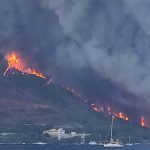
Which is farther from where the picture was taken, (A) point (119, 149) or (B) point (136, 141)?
(B) point (136, 141)

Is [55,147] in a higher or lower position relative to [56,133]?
lower

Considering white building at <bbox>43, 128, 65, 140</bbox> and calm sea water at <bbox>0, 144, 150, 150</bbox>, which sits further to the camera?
white building at <bbox>43, 128, 65, 140</bbox>

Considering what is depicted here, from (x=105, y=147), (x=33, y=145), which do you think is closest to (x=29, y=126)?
(x=33, y=145)

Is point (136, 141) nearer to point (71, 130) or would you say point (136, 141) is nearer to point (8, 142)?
point (71, 130)

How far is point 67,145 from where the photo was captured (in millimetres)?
188625

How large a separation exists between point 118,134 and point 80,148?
21135mm

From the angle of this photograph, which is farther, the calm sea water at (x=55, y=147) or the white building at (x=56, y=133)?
the white building at (x=56, y=133)

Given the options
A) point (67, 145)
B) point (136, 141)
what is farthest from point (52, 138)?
point (136, 141)

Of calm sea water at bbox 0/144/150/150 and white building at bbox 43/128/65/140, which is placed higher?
white building at bbox 43/128/65/140

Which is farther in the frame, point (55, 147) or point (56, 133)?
point (56, 133)

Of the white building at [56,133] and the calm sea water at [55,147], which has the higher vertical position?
the white building at [56,133]

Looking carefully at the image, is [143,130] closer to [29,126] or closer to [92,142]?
[92,142]

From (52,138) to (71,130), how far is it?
442cm

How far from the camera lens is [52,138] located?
625ft
